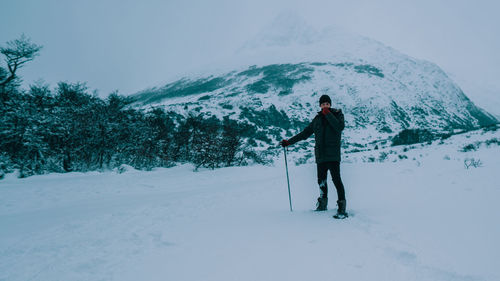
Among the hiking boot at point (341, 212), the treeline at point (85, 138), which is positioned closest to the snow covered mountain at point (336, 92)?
the treeline at point (85, 138)

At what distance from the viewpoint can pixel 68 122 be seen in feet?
32.0

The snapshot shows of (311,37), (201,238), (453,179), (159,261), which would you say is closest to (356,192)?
(453,179)

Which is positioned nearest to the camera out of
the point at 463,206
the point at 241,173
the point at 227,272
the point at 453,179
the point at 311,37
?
the point at 227,272

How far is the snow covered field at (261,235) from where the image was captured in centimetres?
207

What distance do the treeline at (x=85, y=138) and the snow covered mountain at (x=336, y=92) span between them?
28.7 metres

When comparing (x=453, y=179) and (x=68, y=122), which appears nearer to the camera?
(x=453, y=179)

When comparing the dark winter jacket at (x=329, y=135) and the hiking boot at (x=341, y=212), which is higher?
the dark winter jacket at (x=329, y=135)

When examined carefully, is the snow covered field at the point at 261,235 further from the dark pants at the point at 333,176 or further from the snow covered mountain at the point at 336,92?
the snow covered mountain at the point at 336,92

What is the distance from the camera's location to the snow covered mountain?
5328cm

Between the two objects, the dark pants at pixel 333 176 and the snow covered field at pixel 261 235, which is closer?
the snow covered field at pixel 261 235

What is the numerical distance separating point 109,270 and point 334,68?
307 feet

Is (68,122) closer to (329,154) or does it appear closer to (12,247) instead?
(12,247)

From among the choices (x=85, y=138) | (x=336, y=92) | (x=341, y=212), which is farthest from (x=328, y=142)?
(x=336, y=92)

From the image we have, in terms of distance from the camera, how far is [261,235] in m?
2.95
